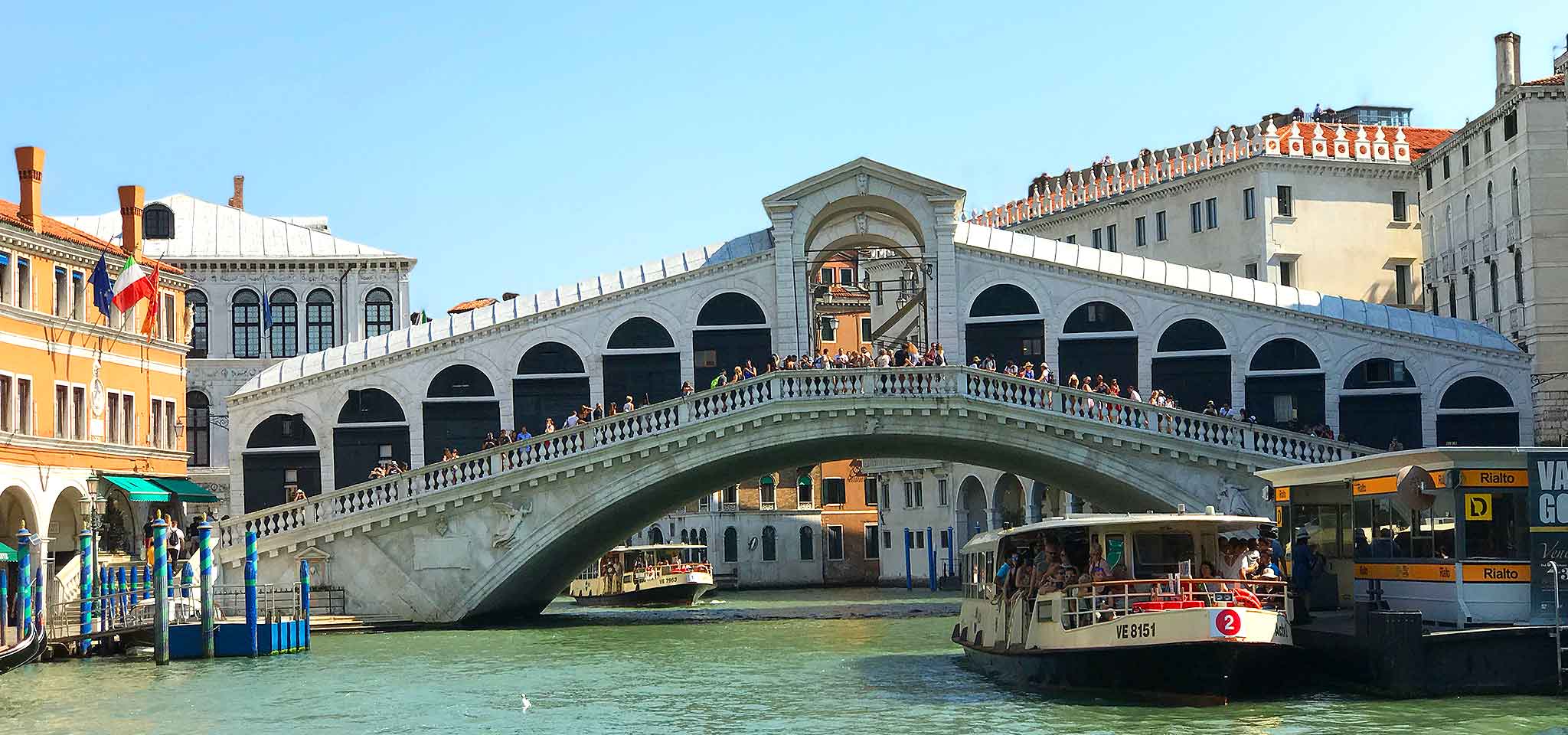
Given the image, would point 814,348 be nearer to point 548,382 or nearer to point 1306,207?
point 548,382

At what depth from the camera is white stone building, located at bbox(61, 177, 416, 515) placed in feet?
153

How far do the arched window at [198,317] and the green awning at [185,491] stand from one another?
9310 mm

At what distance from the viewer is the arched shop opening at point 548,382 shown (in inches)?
1561

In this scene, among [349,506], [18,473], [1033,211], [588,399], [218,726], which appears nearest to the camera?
[218,726]

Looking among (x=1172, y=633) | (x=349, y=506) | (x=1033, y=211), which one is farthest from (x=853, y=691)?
(x=1033, y=211)

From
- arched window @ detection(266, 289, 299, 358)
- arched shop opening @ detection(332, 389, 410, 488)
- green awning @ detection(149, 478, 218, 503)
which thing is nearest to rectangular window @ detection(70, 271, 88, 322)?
green awning @ detection(149, 478, 218, 503)

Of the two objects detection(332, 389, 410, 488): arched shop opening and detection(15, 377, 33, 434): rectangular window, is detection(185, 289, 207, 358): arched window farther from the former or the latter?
detection(15, 377, 33, 434): rectangular window

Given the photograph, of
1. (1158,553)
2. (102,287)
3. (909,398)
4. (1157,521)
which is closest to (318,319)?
(102,287)

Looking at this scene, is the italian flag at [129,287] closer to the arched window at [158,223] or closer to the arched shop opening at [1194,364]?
the arched window at [158,223]

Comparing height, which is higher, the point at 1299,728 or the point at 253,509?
the point at 253,509

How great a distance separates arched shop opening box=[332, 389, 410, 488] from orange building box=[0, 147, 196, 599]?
286 centimetres

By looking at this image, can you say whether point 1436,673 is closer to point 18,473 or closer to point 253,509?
point 18,473

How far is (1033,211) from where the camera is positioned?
62750 millimetres

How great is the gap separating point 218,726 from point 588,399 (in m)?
18.4
